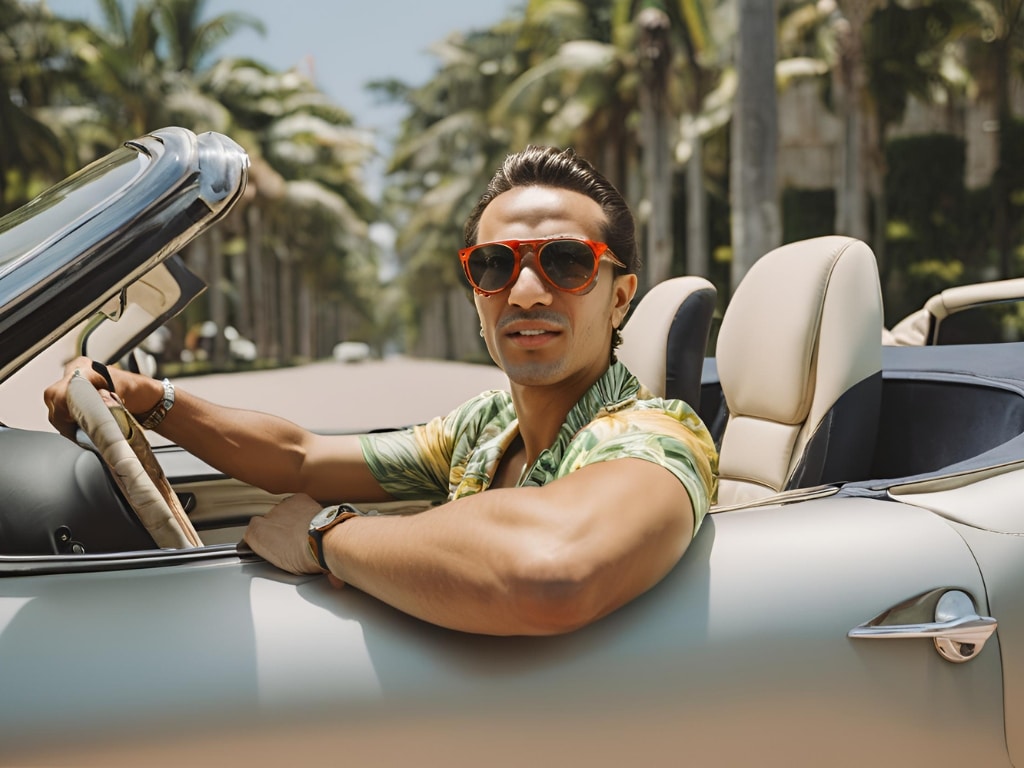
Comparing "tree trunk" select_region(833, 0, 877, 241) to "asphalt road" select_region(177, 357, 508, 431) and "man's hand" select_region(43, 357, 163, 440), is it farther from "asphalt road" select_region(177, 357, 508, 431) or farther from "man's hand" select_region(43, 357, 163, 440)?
"man's hand" select_region(43, 357, 163, 440)

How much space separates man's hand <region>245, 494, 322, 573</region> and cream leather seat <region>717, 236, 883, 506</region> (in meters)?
1.11

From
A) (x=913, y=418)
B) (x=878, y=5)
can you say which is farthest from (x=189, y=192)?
(x=878, y=5)

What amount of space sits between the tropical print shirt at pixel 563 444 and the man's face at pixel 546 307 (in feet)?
0.31

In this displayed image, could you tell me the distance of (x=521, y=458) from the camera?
2.06 metres

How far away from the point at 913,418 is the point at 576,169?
1.09 m

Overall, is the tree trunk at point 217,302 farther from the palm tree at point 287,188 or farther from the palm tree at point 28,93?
the palm tree at point 28,93

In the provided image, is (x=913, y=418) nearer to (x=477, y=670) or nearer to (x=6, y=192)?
(x=477, y=670)

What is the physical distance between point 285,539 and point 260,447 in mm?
833

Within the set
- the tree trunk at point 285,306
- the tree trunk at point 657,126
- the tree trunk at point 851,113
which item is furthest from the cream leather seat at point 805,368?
the tree trunk at point 285,306

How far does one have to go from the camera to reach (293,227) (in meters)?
38.5

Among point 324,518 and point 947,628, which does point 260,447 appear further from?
point 947,628

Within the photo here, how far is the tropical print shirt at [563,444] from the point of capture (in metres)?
1.53

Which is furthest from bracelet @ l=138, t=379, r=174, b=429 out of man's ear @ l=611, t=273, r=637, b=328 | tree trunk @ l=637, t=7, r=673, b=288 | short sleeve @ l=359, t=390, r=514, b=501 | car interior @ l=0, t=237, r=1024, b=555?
tree trunk @ l=637, t=7, r=673, b=288

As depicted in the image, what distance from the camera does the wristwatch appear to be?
1.45 m
